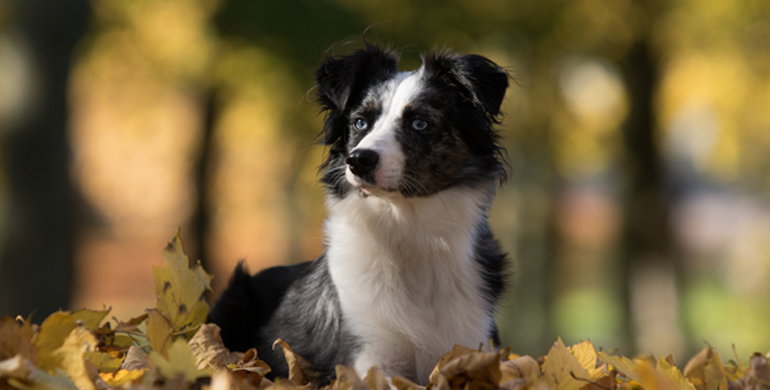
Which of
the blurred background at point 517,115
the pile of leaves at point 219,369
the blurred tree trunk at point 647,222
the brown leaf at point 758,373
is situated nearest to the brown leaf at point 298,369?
the pile of leaves at point 219,369

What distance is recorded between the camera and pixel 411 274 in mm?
3195

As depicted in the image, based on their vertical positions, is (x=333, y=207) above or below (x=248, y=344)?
above

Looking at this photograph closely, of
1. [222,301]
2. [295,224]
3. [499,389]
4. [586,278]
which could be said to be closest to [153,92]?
[295,224]

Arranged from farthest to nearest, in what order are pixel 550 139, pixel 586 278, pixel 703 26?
pixel 586 278, pixel 550 139, pixel 703 26

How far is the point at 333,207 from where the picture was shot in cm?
358

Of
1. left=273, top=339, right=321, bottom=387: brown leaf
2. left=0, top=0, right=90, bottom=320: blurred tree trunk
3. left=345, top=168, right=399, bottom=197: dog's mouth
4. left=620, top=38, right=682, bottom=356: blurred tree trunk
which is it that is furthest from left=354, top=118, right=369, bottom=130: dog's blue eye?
left=620, top=38, right=682, bottom=356: blurred tree trunk

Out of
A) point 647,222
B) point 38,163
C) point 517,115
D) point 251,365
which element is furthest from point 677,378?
point 517,115

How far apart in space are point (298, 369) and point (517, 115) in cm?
1136

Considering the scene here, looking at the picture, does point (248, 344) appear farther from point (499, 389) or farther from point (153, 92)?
point (153, 92)

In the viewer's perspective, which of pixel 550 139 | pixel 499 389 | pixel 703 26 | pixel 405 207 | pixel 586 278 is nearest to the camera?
pixel 499 389

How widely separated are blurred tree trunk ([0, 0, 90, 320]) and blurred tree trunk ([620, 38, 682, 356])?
25.5 ft

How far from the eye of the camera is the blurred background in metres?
7.51

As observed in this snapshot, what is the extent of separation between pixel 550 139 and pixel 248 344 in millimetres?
11258

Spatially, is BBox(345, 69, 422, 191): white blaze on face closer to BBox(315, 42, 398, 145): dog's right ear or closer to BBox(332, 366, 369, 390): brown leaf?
BBox(315, 42, 398, 145): dog's right ear
